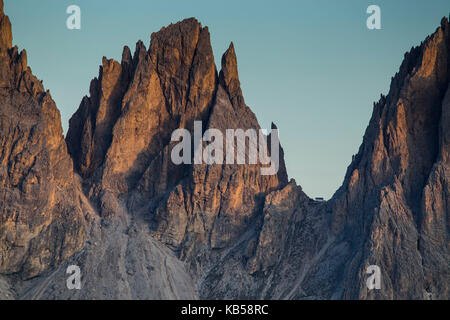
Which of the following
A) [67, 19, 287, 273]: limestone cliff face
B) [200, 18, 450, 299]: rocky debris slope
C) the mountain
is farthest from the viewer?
[67, 19, 287, 273]: limestone cliff face

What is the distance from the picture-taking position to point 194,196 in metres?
178

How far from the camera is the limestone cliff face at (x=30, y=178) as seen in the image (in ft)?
543

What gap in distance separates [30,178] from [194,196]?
2703cm

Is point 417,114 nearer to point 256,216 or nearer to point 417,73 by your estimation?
point 417,73

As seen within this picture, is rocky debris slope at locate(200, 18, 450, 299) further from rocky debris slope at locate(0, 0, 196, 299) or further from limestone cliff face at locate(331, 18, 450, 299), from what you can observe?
rocky debris slope at locate(0, 0, 196, 299)

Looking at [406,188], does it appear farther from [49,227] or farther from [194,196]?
[49,227]

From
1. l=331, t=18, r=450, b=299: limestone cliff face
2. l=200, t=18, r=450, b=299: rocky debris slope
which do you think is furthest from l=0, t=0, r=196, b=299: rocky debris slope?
l=331, t=18, r=450, b=299: limestone cliff face

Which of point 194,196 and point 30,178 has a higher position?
Result: point 30,178

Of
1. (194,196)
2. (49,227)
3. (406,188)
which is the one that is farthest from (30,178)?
(406,188)

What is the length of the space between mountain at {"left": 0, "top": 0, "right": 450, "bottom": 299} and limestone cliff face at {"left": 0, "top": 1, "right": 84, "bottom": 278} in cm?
21

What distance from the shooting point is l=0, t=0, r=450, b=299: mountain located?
539ft

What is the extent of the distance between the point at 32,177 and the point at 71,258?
14031 mm

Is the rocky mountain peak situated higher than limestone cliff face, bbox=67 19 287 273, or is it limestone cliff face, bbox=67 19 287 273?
the rocky mountain peak

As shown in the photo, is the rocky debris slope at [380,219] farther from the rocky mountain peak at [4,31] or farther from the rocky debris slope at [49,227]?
the rocky mountain peak at [4,31]
